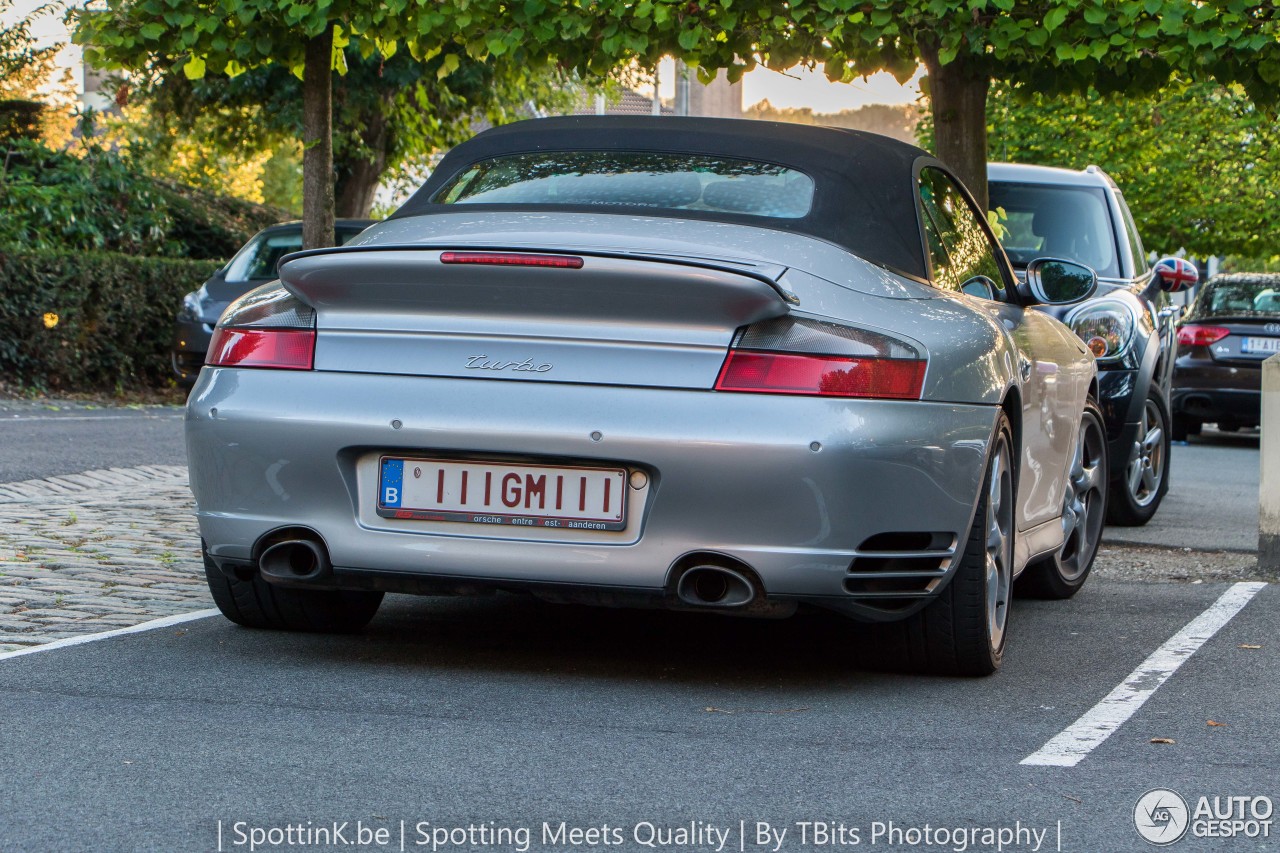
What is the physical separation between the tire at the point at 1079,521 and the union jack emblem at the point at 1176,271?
9.86ft

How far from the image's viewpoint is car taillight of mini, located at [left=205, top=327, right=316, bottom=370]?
15.1 ft

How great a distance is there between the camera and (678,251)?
4.65 meters

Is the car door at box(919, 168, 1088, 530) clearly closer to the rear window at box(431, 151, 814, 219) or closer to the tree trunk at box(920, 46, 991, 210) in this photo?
the rear window at box(431, 151, 814, 219)

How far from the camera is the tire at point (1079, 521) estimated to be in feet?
21.7

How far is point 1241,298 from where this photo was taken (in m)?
18.1

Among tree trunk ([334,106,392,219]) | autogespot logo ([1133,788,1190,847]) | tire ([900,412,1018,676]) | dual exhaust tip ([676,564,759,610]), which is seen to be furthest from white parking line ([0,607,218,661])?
tree trunk ([334,106,392,219])

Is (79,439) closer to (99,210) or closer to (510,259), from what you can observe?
(510,259)

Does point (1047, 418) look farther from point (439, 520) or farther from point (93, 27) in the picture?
point (93, 27)

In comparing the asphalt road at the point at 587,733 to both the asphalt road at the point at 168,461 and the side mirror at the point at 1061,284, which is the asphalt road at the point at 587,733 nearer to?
the side mirror at the point at 1061,284

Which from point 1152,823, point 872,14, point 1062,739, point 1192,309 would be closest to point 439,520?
point 1062,739

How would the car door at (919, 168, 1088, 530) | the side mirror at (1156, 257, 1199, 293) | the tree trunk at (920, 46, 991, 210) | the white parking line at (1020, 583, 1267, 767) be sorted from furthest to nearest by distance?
the side mirror at (1156, 257, 1199, 293) → the tree trunk at (920, 46, 991, 210) → the car door at (919, 168, 1088, 530) → the white parking line at (1020, 583, 1267, 767)

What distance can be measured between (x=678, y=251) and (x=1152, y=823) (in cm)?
187

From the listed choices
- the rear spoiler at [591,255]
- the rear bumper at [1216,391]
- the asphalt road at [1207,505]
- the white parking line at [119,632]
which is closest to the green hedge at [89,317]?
the asphalt road at [1207,505]

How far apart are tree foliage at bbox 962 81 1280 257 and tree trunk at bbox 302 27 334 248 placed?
2502cm
